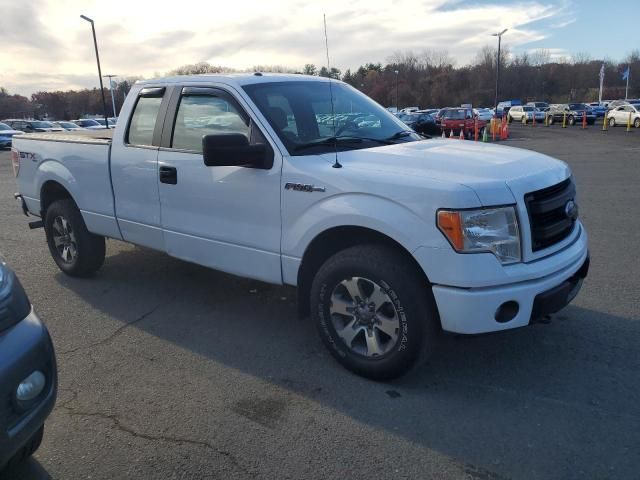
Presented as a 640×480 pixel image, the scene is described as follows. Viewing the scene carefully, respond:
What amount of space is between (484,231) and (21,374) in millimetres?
2372

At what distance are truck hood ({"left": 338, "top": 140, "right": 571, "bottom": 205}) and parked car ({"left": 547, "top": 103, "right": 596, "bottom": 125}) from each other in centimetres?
3905

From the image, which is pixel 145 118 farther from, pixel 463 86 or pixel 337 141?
pixel 463 86

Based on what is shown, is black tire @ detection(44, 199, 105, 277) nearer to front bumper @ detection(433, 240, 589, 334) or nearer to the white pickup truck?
the white pickup truck

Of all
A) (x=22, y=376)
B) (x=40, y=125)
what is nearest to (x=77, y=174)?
(x=22, y=376)

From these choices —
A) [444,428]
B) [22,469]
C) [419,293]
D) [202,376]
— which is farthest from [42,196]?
[444,428]

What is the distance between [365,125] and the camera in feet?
14.1

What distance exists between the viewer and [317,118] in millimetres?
4117

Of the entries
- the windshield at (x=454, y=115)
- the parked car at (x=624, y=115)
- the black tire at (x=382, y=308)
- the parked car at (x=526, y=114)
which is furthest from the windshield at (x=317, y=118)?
the parked car at (x=526, y=114)

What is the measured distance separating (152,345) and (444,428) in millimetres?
2286

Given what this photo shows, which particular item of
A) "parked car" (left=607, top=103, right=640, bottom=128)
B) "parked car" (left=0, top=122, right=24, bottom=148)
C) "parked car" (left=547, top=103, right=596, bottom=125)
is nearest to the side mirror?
"parked car" (left=0, top=122, right=24, bottom=148)

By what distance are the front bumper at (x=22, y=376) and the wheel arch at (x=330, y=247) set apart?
5.49ft

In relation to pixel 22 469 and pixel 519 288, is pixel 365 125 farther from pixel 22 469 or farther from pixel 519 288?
pixel 22 469

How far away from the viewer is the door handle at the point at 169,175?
434cm

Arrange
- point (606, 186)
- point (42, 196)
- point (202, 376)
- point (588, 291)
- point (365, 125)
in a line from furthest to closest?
point (606, 186) → point (42, 196) → point (588, 291) → point (365, 125) → point (202, 376)
